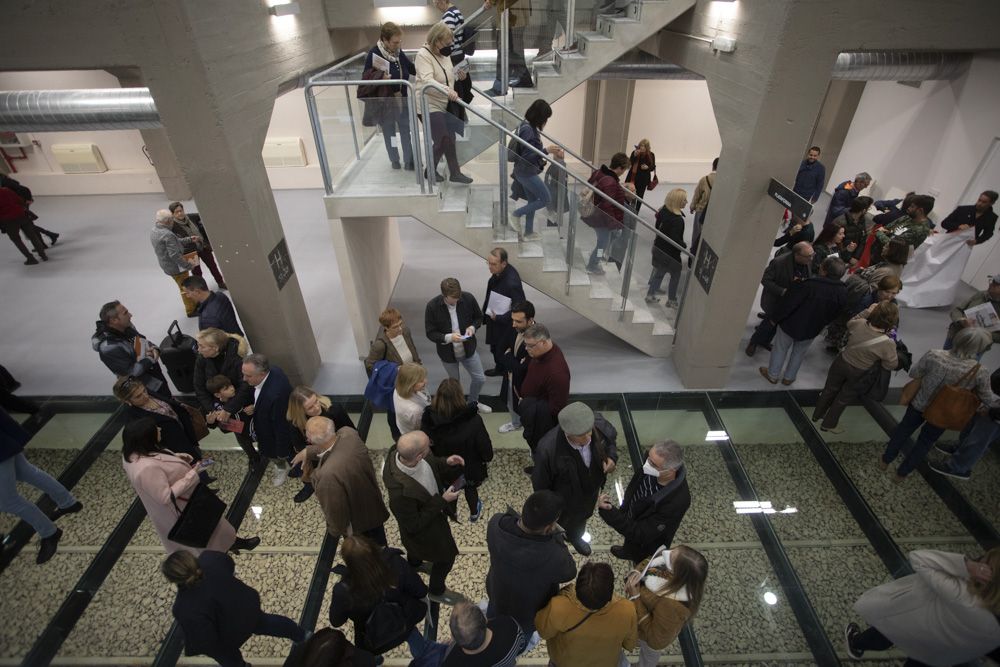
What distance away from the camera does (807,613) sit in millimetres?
3678

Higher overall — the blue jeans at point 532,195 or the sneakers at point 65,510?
the blue jeans at point 532,195

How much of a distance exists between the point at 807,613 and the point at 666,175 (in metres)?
10.2

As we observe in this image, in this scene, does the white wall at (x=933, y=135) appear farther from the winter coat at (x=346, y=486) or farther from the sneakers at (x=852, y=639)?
the winter coat at (x=346, y=486)

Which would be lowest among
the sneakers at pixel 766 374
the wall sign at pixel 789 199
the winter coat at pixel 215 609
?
the sneakers at pixel 766 374

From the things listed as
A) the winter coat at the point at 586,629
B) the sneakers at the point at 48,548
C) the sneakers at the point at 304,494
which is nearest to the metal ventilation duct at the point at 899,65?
the winter coat at the point at 586,629

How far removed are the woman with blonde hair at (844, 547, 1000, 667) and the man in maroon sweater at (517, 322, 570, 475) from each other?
234 centimetres

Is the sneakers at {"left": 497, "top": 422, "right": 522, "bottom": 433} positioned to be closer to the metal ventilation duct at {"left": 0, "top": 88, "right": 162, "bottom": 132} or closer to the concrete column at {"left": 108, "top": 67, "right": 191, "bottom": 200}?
the metal ventilation duct at {"left": 0, "top": 88, "right": 162, "bottom": 132}

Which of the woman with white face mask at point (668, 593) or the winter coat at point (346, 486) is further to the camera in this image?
the winter coat at point (346, 486)

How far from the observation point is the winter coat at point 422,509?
121 inches

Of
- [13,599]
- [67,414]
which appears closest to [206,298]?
[67,414]

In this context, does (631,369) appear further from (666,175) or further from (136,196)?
(136,196)

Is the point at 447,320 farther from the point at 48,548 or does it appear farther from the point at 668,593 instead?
the point at 48,548

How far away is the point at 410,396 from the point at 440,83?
3.36 m

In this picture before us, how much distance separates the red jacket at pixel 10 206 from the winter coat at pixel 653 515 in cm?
1022
